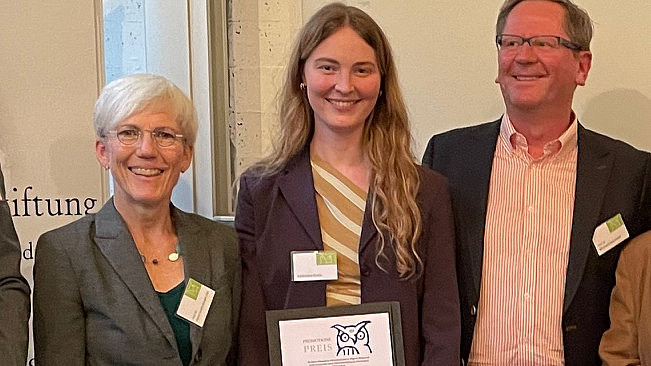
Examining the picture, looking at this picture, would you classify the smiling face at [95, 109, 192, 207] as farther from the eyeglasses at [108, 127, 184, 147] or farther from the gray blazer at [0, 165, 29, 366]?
the gray blazer at [0, 165, 29, 366]

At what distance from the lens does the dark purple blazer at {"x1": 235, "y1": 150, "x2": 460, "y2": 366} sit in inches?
88.9

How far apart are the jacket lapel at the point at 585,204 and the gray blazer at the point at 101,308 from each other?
40.1 inches

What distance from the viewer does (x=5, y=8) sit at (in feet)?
8.86

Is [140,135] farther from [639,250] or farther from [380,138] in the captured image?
[639,250]

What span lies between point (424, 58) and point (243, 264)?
134cm

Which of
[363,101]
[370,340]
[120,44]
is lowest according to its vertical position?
[370,340]

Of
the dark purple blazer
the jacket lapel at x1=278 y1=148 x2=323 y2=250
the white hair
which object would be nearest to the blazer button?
the dark purple blazer

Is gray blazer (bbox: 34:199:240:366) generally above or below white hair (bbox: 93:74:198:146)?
below

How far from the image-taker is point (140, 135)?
219cm

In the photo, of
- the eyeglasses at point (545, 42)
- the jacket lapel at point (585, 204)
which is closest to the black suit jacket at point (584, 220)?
the jacket lapel at point (585, 204)

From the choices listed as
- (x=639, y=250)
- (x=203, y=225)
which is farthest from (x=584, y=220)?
(x=203, y=225)

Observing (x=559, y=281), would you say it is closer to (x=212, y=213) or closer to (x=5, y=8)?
(x=212, y=213)

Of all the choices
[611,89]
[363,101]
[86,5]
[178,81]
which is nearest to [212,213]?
[178,81]

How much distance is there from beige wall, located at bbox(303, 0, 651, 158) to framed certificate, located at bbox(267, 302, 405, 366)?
123 centimetres
